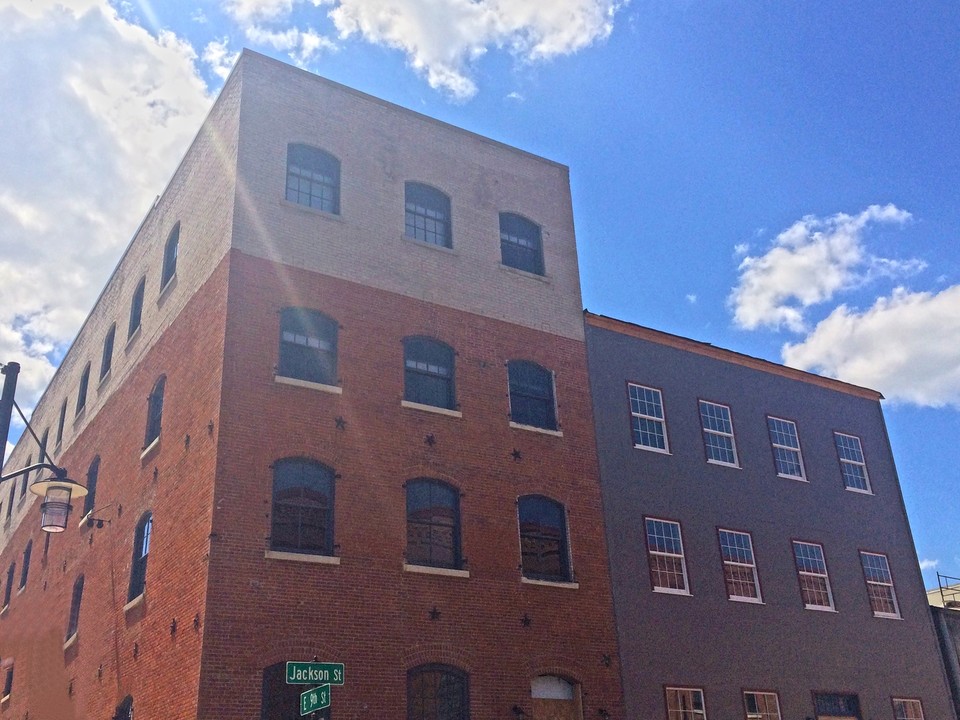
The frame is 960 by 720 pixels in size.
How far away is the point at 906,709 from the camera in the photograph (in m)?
25.4

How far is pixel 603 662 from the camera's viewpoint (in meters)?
20.4

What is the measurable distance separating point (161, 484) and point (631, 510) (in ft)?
35.2

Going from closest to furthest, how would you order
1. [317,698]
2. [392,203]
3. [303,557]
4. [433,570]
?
[317,698] → [303,557] → [433,570] → [392,203]

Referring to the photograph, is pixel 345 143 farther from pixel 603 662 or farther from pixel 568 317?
pixel 603 662

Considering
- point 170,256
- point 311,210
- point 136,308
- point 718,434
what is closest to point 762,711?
point 718,434

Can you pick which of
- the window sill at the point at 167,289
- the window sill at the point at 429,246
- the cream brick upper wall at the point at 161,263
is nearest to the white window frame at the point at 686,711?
the window sill at the point at 429,246

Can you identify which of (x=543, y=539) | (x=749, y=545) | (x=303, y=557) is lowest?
(x=303, y=557)

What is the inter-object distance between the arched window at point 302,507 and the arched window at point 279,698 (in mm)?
2177

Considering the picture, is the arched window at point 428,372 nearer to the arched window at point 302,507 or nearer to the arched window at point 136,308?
the arched window at point 302,507

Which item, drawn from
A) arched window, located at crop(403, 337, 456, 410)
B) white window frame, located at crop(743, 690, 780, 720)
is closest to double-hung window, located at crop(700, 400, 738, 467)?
white window frame, located at crop(743, 690, 780, 720)

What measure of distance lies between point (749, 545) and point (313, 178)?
14.2 meters

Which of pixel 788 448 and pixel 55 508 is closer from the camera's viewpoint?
pixel 55 508

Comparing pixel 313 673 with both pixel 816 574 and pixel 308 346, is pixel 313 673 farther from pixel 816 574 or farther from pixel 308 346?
pixel 816 574

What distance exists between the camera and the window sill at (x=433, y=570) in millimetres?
18562
